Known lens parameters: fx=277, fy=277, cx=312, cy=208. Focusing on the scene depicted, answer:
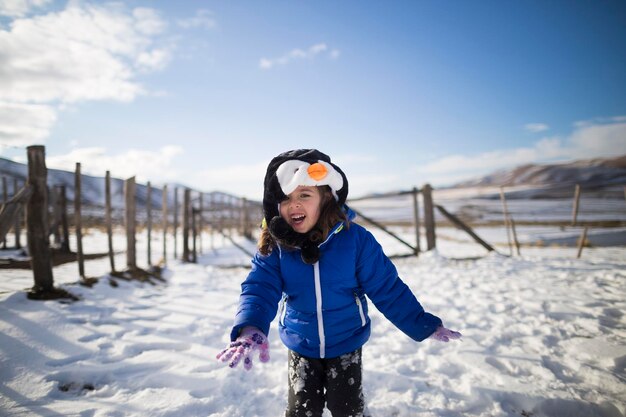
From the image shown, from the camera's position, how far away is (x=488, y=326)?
3035mm

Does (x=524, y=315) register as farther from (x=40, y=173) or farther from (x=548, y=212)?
(x=548, y=212)

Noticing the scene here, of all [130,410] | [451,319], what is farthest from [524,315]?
[130,410]

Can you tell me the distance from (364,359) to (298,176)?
6.31 feet

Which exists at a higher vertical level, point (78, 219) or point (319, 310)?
point (78, 219)

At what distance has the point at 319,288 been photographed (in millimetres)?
1467

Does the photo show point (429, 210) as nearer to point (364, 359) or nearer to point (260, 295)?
point (364, 359)

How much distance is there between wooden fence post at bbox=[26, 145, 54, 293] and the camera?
135 inches

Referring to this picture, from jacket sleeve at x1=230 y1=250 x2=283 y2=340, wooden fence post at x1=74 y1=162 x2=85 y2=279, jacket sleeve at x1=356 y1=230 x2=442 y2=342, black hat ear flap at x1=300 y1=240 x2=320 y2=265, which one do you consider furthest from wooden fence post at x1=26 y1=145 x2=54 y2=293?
jacket sleeve at x1=356 y1=230 x2=442 y2=342

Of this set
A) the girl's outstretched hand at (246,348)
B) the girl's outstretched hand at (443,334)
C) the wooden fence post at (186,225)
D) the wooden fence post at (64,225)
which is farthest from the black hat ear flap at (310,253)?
the wooden fence post at (64,225)

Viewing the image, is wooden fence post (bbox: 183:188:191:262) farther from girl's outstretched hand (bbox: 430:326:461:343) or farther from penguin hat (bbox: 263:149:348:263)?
girl's outstretched hand (bbox: 430:326:461:343)

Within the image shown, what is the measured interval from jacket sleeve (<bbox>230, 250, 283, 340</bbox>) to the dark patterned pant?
357mm

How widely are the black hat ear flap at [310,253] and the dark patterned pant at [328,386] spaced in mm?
548

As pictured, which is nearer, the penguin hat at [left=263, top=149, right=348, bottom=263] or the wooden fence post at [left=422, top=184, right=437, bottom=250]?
the penguin hat at [left=263, top=149, right=348, bottom=263]

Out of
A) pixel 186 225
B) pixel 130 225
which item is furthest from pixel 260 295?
pixel 186 225
